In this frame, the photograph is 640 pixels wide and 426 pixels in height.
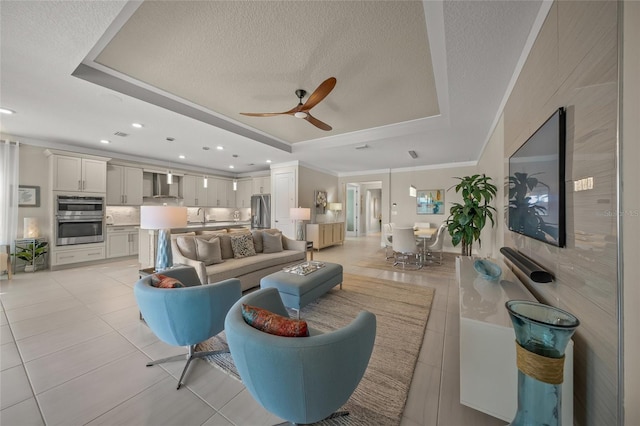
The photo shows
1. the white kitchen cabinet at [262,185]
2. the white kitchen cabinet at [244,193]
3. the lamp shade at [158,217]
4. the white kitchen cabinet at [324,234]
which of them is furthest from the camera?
the white kitchen cabinet at [244,193]

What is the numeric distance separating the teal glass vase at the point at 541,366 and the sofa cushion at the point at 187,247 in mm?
3379

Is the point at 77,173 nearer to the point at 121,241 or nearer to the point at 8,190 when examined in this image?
the point at 8,190

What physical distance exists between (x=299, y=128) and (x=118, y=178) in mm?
4880

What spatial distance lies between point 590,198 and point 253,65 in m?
2.81

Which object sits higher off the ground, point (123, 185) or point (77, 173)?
point (77, 173)

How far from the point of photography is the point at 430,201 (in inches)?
271

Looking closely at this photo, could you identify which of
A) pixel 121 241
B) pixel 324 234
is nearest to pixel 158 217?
pixel 121 241

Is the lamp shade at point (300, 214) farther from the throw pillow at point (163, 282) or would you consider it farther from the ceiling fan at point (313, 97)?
the throw pillow at point (163, 282)

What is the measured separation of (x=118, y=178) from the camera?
5609 mm

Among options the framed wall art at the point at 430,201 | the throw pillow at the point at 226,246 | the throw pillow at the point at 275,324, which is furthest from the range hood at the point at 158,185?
the framed wall art at the point at 430,201

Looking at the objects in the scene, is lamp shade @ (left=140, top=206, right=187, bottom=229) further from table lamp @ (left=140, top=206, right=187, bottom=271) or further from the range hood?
the range hood

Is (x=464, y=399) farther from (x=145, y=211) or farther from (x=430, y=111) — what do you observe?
(x=430, y=111)

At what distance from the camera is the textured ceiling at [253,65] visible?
5.61 ft

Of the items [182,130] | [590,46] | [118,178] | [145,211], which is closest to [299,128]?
[182,130]
